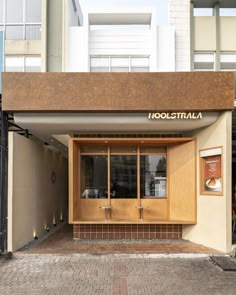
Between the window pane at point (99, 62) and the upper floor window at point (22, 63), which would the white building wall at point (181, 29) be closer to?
the window pane at point (99, 62)

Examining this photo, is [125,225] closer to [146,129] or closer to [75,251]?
[75,251]

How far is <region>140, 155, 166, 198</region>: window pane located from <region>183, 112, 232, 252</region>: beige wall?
1283mm

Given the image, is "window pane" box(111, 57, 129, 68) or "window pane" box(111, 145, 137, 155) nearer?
"window pane" box(111, 145, 137, 155)

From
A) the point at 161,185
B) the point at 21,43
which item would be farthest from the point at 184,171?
the point at 21,43

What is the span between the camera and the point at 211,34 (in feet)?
54.9

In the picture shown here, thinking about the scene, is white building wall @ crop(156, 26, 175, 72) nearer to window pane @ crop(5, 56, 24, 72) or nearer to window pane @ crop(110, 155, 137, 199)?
window pane @ crop(5, 56, 24, 72)

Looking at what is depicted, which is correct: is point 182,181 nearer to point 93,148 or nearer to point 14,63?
point 93,148

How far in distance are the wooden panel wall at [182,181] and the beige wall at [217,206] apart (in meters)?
0.21

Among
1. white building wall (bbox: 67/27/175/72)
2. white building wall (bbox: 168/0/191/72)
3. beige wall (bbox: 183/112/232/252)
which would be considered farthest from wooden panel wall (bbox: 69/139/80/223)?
white building wall (bbox: 168/0/191/72)

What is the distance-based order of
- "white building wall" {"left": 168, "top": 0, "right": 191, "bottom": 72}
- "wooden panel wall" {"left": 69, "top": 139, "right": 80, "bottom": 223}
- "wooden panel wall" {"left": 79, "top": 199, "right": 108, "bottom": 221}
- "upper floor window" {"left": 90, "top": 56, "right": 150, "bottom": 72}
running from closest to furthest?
"wooden panel wall" {"left": 69, "top": 139, "right": 80, "bottom": 223}, "wooden panel wall" {"left": 79, "top": 199, "right": 108, "bottom": 221}, "white building wall" {"left": 168, "top": 0, "right": 191, "bottom": 72}, "upper floor window" {"left": 90, "top": 56, "right": 150, "bottom": 72}

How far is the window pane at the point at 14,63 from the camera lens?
17094mm

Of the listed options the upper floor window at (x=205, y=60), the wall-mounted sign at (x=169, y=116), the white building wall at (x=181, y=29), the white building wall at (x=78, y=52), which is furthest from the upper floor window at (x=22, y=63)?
the wall-mounted sign at (x=169, y=116)

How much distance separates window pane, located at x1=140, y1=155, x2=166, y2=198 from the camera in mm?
11141

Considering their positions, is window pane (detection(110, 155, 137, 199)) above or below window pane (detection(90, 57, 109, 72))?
below
